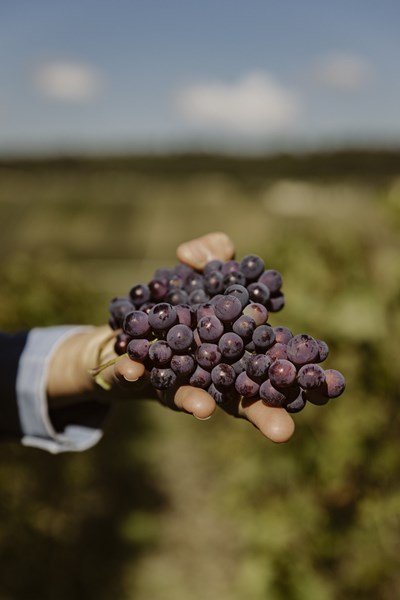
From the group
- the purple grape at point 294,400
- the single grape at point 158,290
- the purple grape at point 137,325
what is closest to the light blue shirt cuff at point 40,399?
the single grape at point 158,290

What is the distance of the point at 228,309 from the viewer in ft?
3.44

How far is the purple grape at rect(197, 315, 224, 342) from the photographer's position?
41.1 inches

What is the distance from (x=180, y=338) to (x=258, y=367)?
0.15 meters

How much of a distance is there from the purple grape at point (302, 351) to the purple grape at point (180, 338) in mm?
182

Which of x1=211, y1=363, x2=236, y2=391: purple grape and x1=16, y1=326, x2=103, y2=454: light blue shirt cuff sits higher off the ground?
x1=211, y1=363, x2=236, y2=391: purple grape

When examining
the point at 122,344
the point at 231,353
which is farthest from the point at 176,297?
the point at 231,353

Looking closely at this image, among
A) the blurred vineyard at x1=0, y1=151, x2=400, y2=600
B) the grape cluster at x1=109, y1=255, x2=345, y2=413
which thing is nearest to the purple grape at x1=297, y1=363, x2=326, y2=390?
the grape cluster at x1=109, y1=255, x2=345, y2=413

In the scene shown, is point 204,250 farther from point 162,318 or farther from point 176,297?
point 162,318

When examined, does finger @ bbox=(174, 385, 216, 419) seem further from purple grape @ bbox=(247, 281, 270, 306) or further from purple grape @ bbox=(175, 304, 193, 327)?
purple grape @ bbox=(247, 281, 270, 306)

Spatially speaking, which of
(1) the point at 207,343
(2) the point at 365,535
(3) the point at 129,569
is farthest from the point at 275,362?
(3) the point at 129,569

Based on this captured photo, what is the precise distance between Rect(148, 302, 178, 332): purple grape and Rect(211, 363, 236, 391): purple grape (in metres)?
0.12

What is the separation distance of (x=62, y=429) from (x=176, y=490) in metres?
2.87

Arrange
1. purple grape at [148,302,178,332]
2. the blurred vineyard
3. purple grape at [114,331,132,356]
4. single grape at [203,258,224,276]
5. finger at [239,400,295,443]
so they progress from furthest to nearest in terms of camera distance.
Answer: the blurred vineyard
single grape at [203,258,224,276]
purple grape at [114,331,132,356]
purple grape at [148,302,178,332]
finger at [239,400,295,443]

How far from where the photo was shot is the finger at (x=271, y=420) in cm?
95
